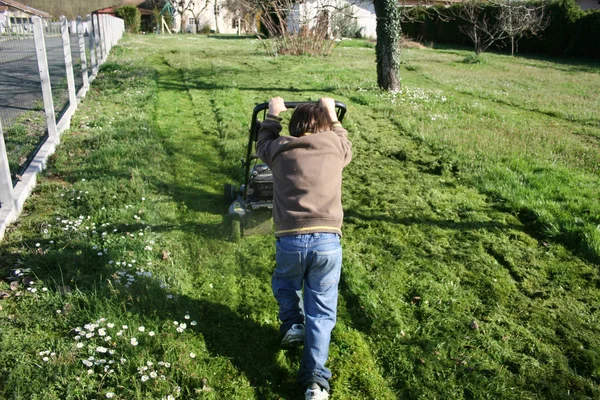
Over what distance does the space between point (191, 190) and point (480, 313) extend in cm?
364

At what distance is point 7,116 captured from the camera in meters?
7.80

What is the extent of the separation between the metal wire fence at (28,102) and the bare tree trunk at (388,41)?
6904mm

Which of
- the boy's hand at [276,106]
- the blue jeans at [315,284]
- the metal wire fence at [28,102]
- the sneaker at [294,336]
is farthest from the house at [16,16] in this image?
the sneaker at [294,336]

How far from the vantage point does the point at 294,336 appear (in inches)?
129

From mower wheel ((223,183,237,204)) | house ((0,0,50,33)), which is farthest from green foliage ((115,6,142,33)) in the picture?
mower wheel ((223,183,237,204))

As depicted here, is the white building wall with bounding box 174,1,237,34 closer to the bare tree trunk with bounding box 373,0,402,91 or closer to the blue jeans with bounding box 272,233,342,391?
the bare tree trunk with bounding box 373,0,402,91

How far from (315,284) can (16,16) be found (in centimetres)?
641

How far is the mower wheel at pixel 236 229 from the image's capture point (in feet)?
16.1

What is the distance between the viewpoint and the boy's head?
3092 millimetres

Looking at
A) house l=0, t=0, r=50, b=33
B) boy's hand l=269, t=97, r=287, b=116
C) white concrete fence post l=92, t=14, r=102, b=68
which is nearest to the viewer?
boy's hand l=269, t=97, r=287, b=116

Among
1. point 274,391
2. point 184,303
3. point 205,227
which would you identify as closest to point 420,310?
point 274,391

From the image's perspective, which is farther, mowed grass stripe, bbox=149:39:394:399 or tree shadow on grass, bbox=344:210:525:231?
tree shadow on grass, bbox=344:210:525:231

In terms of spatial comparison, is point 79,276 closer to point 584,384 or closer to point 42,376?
point 42,376

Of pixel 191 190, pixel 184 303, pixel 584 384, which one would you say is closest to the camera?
pixel 584 384
